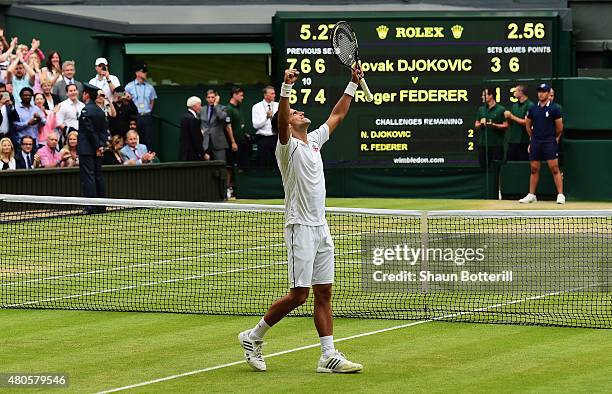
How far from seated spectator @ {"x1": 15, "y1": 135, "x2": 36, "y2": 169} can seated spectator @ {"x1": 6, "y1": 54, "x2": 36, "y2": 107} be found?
957 millimetres

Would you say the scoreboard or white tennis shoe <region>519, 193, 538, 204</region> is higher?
the scoreboard

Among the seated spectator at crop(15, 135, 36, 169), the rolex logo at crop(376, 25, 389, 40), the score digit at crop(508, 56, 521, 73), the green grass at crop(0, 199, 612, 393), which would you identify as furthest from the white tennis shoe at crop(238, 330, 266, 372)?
the score digit at crop(508, 56, 521, 73)

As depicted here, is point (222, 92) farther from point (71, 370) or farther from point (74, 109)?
point (71, 370)

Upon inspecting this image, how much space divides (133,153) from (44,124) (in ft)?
7.19

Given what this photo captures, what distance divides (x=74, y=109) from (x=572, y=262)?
11.9 meters

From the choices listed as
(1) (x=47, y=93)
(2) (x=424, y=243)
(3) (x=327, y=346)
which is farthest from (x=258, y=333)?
(1) (x=47, y=93)

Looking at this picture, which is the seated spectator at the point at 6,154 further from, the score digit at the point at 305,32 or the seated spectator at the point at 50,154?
the score digit at the point at 305,32

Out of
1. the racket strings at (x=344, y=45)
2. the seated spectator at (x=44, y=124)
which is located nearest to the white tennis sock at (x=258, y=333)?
the racket strings at (x=344, y=45)

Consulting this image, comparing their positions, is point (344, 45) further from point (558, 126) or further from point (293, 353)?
point (558, 126)

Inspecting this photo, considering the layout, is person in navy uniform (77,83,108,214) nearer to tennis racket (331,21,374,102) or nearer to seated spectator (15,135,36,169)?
seated spectator (15,135,36,169)

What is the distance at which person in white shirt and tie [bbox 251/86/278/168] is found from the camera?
27875 millimetres

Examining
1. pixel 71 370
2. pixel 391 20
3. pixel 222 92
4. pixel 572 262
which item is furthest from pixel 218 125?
pixel 71 370

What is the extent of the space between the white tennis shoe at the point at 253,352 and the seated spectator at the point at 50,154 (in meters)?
13.8

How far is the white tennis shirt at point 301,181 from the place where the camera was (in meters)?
11.0
